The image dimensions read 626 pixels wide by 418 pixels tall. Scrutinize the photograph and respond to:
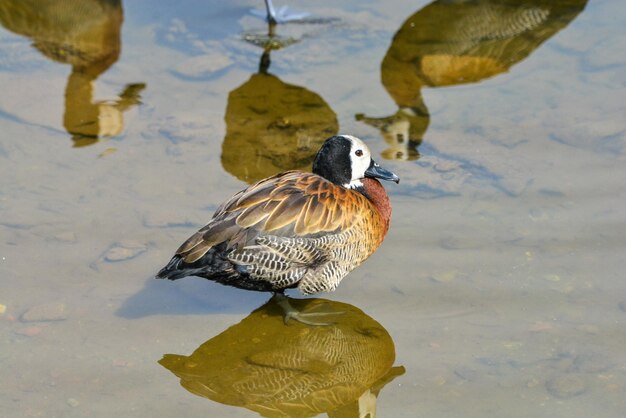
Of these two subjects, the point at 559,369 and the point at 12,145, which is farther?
the point at 12,145

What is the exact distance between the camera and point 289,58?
920 centimetres

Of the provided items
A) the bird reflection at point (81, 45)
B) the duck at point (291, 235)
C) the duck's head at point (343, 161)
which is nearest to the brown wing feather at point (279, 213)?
the duck at point (291, 235)

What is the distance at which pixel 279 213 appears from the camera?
582 centimetres

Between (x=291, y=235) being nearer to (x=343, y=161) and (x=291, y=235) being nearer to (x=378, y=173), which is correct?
(x=343, y=161)

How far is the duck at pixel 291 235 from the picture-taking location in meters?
5.70

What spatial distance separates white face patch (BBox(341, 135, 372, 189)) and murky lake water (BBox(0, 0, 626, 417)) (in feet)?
1.55

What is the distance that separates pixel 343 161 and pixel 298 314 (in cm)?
98

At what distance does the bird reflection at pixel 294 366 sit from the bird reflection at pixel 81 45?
9.16 ft

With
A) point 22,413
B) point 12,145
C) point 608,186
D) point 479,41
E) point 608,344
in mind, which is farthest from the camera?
point 479,41

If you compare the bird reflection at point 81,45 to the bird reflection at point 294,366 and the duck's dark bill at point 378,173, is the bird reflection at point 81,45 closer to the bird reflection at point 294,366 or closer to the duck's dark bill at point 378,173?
the duck's dark bill at point 378,173

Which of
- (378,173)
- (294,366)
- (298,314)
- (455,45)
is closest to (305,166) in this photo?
(378,173)

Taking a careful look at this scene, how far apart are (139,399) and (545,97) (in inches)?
179

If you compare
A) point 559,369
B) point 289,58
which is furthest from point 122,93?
point 559,369

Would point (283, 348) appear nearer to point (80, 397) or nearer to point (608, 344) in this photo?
point (80, 397)
